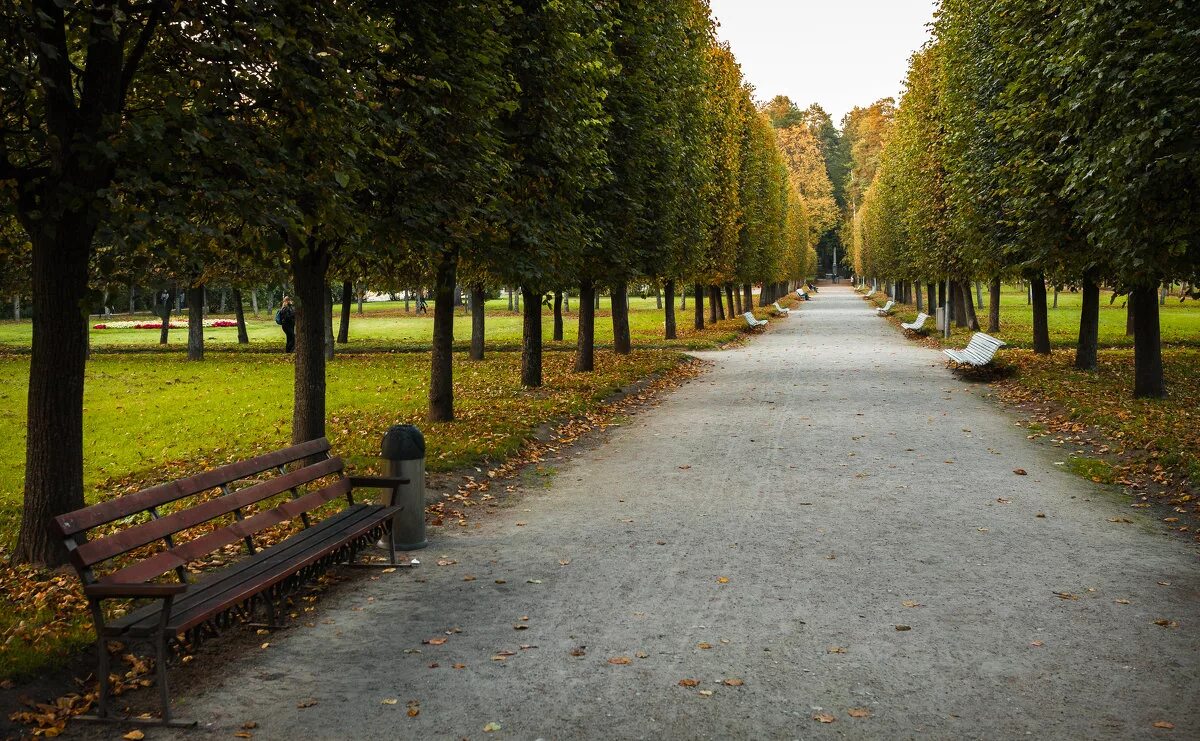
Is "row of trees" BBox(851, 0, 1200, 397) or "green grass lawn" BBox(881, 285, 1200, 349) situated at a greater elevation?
"row of trees" BBox(851, 0, 1200, 397)

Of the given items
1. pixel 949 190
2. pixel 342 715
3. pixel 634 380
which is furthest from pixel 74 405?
pixel 949 190

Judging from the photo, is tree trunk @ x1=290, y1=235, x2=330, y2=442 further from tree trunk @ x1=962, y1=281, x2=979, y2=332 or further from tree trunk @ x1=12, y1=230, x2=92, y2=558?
tree trunk @ x1=962, y1=281, x2=979, y2=332

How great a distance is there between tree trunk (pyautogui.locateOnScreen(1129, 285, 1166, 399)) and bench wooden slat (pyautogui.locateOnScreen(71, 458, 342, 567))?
1371 centimetres

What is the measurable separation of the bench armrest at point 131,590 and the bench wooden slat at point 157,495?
0.32 meters

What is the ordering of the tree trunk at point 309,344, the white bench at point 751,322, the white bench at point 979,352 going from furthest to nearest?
1. the white bench at point 751,322
2. the white bench at point 979,352
3. the tree trunk at point 309,344

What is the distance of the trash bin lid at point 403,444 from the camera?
8.19 meters

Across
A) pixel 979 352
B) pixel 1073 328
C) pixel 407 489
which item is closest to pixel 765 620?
pixel 407 489

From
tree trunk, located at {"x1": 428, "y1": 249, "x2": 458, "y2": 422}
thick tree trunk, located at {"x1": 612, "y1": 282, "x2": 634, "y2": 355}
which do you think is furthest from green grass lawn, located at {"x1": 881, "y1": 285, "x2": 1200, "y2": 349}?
tree trunk, located at {"x1": 428, "y1": 249, "x2": 458, "y2": 422}

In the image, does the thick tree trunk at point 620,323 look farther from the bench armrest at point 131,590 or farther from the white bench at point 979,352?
the bench armrest at point 131,590

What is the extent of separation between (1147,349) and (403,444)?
13.2 meters

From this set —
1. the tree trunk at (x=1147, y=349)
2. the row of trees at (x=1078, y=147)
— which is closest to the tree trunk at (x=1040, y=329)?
the row of trees at (x=1078, y=147)

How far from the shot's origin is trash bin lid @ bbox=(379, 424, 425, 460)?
819 cm

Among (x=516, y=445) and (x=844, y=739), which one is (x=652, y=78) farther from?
(x=844, y=739)

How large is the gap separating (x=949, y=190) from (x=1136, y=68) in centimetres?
1874
